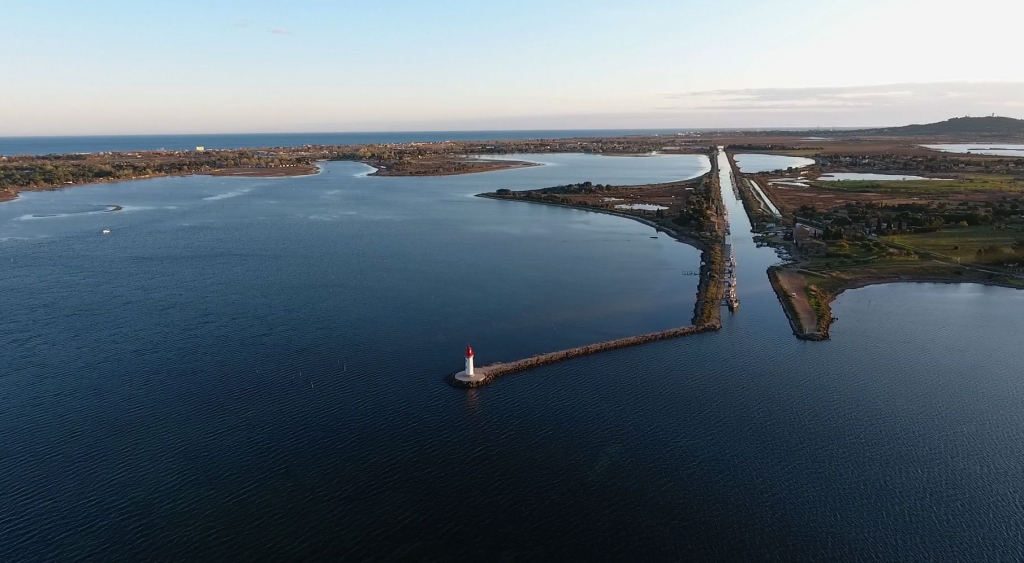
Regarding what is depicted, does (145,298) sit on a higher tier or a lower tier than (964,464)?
higher

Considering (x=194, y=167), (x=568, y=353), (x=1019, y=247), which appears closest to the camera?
(x=568, y=353)

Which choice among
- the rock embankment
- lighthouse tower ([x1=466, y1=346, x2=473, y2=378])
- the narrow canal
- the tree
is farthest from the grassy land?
lighthouse tower ([x1=466, y1=346, x2=473, y2=378])

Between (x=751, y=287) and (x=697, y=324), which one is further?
(x=751, y=287)

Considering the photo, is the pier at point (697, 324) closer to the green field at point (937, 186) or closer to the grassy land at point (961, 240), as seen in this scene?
the grassy land at point (961, 240)

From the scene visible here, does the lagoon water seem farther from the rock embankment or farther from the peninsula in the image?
the peninsula

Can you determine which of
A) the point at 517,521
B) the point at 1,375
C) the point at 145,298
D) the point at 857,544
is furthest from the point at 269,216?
the point at 857,544

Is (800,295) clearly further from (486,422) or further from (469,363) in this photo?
(486,422)

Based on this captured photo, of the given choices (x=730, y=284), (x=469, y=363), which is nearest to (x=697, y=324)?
(x=730, y=284)

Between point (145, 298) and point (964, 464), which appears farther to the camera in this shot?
point (145, 298)

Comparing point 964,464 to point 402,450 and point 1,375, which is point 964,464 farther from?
point 1,375
